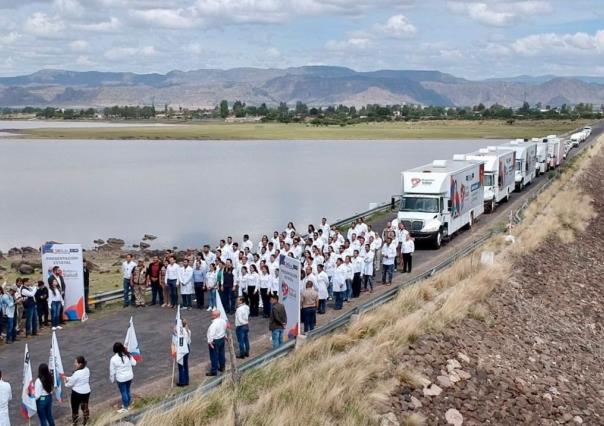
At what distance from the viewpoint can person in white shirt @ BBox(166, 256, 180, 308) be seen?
2234 centimetres

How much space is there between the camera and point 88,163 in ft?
308

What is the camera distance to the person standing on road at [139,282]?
22.8 m

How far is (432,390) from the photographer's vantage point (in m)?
15.4

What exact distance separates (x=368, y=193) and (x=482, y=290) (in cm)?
4358

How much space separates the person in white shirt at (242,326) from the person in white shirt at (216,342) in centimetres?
92

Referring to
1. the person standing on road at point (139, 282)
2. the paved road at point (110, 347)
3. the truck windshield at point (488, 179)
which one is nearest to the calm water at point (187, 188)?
the truck windshield at point (488, 179)

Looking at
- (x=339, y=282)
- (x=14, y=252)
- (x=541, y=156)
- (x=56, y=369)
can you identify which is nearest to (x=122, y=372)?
(x=56, y=369)

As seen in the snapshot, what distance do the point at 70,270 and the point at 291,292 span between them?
23.3 ft

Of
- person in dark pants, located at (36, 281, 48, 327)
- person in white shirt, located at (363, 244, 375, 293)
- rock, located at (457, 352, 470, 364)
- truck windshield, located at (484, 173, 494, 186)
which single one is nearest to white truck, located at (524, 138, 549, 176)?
truck windshield, located at (484, 173, 494, 186)

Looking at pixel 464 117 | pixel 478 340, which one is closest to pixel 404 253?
pixel 478 340

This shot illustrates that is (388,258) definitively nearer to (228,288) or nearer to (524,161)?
(228,288)

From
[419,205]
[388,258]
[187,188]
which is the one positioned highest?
[419,205]

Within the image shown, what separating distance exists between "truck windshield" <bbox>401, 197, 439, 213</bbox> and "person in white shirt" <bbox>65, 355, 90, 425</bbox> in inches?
768

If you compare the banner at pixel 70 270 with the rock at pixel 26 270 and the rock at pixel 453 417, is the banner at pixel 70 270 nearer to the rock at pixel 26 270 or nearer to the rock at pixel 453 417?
the rock at pixel 453 417
